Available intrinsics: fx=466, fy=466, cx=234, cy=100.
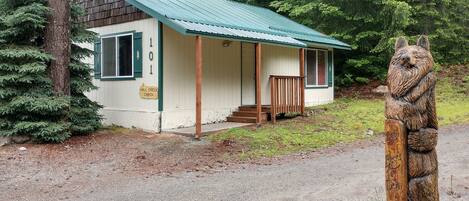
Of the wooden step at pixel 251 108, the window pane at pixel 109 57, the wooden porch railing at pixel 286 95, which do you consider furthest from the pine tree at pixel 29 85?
the wooden porch railing at pixel 286 95

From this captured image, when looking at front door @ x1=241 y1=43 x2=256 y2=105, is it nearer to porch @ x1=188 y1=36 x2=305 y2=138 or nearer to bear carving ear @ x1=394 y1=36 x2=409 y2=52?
porch @ x1=188 y1=36 x2=305 y2=138

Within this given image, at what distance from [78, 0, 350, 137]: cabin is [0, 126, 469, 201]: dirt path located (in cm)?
307

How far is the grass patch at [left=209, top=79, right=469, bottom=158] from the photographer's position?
9.71 meters

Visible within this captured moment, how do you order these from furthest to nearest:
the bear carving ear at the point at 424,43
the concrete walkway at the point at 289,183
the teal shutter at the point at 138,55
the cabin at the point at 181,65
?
the teal shutter at the point at 138,55 → the cabin at the point at 181,65 → the concrete walkway at the point at 289,183 → the bear carving ear at the point at 424,43

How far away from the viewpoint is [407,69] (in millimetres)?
3502

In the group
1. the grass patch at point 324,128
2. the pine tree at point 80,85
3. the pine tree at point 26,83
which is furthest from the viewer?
the pine tree at point 80,85

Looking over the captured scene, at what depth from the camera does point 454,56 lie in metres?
20.6

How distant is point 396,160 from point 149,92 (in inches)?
337

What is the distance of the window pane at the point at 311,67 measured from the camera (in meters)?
16.6

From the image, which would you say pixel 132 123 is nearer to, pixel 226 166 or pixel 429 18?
pixel 226 166

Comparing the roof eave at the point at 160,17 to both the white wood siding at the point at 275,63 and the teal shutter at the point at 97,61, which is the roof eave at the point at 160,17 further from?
the white wood siding at the point at 275,63

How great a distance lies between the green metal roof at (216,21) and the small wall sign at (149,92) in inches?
70.0

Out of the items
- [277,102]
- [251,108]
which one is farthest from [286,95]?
[251,108]

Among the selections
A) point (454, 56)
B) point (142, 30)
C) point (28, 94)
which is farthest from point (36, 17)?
point (454, 56)
